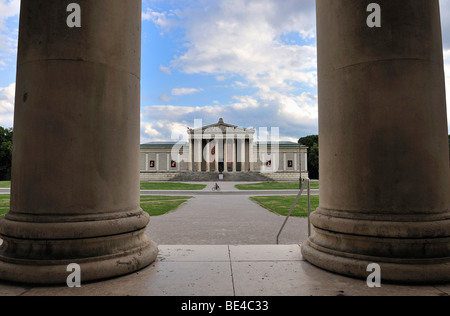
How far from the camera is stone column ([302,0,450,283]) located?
431 cm

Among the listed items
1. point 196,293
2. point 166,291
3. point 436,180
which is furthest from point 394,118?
point 166,291

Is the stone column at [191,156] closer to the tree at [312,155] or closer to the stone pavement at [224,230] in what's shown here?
the tree at [312,155]

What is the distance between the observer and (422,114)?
448 cm

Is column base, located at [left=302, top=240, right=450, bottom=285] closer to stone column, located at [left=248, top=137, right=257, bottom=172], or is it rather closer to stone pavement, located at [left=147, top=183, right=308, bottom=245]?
stone pavement, located at [left=147, top=183, right=308, bottom=245]

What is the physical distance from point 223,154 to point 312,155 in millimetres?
35695

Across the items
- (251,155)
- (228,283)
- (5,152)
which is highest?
(251,155)

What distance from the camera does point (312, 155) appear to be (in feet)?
393

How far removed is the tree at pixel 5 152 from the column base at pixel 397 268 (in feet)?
344

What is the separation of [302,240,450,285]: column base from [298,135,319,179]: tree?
114 metres

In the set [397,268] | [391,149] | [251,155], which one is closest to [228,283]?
[397,268]

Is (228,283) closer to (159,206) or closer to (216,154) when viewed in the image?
(159,206)

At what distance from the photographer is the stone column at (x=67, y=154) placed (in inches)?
168
